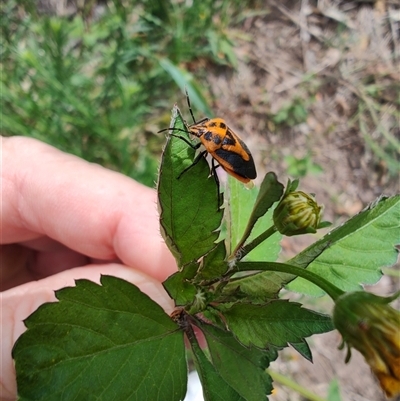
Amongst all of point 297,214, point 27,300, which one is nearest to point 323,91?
point 27,300

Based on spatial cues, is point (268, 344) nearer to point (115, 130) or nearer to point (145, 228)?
point (145, 228)

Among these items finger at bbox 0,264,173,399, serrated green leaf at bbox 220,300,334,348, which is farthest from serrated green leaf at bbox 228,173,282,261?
finger at bbox 0,264,173,399

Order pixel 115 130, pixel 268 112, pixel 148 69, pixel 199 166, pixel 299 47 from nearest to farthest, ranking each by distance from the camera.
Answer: pixel 199 166
pixel 115 130
pixel 148 69
pixel 268 112
pixel 299 47

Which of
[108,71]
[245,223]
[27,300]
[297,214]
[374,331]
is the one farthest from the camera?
[108,71]

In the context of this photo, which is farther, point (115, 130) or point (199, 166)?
point (115, 130)

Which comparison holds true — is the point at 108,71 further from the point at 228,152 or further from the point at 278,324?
the point at 278,324

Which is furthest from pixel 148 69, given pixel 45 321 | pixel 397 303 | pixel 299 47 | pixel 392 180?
pixel 45 321

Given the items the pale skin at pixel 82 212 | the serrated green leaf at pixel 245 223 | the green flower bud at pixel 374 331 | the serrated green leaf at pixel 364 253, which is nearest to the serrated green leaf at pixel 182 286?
the serrated green leaf at pixel 245 223

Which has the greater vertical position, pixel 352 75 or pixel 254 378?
pixel 352 75
